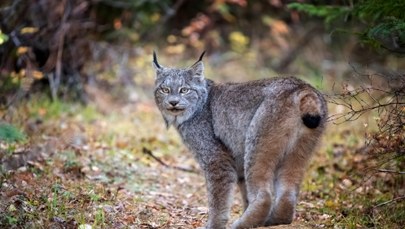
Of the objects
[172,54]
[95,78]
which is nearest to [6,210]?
[95,78]

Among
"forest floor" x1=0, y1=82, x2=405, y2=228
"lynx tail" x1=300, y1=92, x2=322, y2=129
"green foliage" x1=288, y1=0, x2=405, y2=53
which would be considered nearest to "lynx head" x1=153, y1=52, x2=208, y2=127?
"forest floor" x1=0, y1=82, x2=405, y2=228

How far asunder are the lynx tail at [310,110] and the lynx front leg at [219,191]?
3.72 ft

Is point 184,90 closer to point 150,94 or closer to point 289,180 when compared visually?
point 289,180

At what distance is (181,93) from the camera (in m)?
6.83

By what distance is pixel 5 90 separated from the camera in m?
9.43

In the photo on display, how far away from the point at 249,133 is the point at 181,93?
1.27 meters

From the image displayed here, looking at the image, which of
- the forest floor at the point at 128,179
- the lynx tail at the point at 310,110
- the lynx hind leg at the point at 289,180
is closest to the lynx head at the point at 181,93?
the forest floor at the point at 128,179

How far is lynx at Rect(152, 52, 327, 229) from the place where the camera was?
5.64 m

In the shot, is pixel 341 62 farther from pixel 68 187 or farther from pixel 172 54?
pixel 68 187

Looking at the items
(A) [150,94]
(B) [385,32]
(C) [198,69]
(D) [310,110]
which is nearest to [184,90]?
(C) [198,69]

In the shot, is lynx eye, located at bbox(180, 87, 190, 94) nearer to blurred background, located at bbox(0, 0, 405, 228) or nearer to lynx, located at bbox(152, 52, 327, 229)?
lynx, located at bbox(152, 52, 327, 229)

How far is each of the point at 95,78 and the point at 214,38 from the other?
411 centimetres

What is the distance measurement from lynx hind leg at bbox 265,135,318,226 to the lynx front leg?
20.5 inches

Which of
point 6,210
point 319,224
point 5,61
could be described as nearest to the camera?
point 6,210
